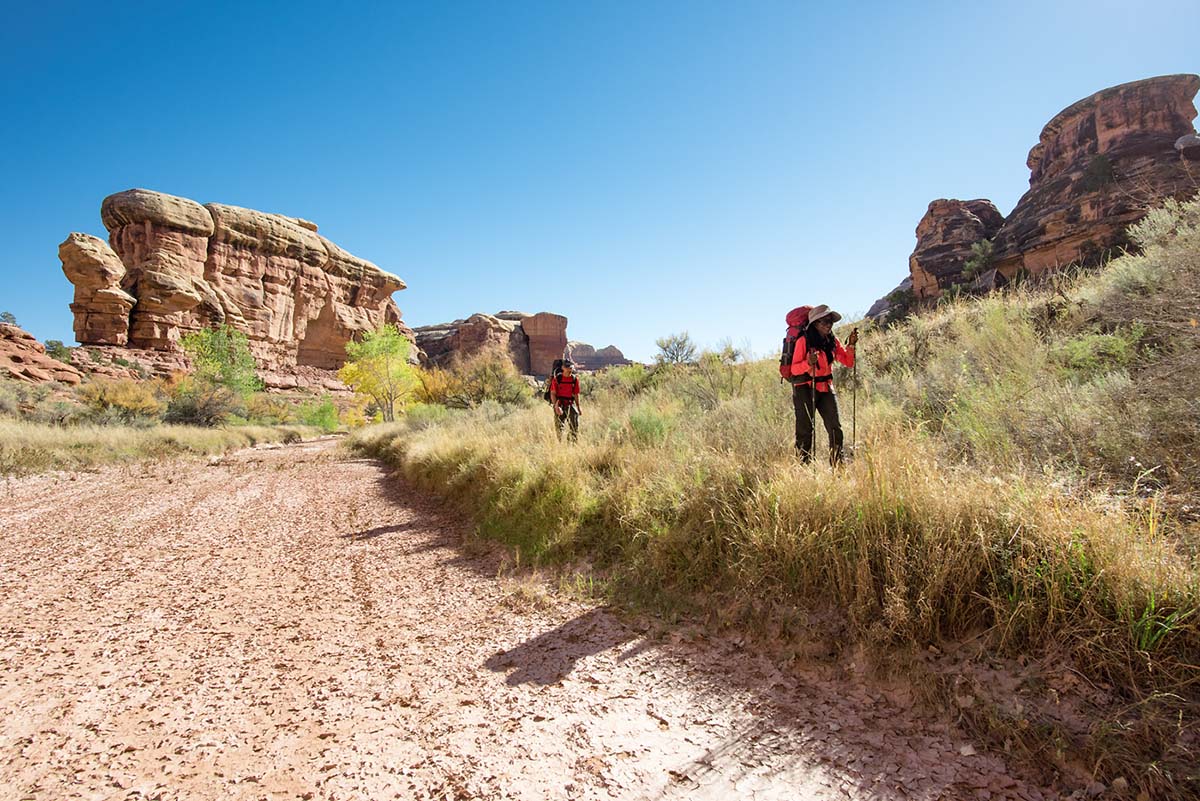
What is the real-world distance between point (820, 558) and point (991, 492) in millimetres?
952

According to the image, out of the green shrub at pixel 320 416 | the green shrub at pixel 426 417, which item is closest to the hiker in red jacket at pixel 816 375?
the green shrub at pixel 426 417

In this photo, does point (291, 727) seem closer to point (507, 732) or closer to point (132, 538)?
point (507, 732)

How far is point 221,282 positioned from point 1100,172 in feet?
245

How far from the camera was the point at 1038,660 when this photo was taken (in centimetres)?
189

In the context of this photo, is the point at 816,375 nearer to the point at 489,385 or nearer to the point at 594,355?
the point at 489,385

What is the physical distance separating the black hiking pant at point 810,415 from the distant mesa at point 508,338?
216 feet

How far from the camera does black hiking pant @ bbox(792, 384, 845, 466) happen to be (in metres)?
4.27

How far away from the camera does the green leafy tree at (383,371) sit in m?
31.5

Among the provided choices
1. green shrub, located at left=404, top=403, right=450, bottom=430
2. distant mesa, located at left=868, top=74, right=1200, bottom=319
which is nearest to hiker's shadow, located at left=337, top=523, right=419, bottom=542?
green shrub, located at left=404, top=403, right=450, bottom=430

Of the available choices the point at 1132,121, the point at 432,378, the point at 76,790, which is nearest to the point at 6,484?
the point at 76,790

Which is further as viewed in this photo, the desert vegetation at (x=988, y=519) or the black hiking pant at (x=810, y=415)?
the black hiking pant at (x=810, y=415)

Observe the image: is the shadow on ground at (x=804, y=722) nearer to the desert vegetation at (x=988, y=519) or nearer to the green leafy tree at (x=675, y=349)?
the desert vegetation at (x=988, y=519)

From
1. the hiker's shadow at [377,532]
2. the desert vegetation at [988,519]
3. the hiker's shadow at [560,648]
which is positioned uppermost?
the desert vegetation at [988,519]

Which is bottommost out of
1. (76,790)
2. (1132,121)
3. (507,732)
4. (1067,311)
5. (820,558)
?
(507,732)
